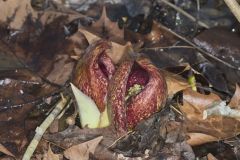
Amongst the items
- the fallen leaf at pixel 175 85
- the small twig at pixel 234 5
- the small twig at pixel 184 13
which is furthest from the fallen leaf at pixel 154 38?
the small twig at pixel 234 5

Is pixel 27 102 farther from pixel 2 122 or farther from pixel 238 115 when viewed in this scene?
pixel 238 115

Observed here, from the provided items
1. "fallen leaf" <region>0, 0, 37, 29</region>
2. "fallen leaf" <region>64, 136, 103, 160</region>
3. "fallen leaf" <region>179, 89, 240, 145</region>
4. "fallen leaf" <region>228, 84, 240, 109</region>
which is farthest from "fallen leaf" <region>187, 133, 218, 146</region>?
"fallen leaf" <region>0, 0, 37, 29</region>

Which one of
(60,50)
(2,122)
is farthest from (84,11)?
(2,122)

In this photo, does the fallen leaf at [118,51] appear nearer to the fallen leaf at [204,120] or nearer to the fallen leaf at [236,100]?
the fallen leaf at [204,120]

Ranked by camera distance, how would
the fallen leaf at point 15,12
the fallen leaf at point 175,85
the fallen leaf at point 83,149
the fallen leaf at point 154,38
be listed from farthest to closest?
the fallen leaf at point 154,38, the fallen leaf at point 15,12, the fallen leaf at point 175,85, the fallen leaf at point 83,149

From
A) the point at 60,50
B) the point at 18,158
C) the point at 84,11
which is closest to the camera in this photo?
the point at 18,158

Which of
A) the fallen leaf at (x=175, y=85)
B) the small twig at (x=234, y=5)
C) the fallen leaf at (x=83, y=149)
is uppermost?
the small twig at (x=234, y=5)

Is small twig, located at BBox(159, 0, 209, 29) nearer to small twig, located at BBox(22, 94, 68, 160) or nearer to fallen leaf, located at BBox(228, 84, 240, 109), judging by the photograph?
fallen leaf, located at BBox(228, 84, 240, 109)

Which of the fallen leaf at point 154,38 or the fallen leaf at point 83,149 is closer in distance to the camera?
the fallen leaf at point 83,149
